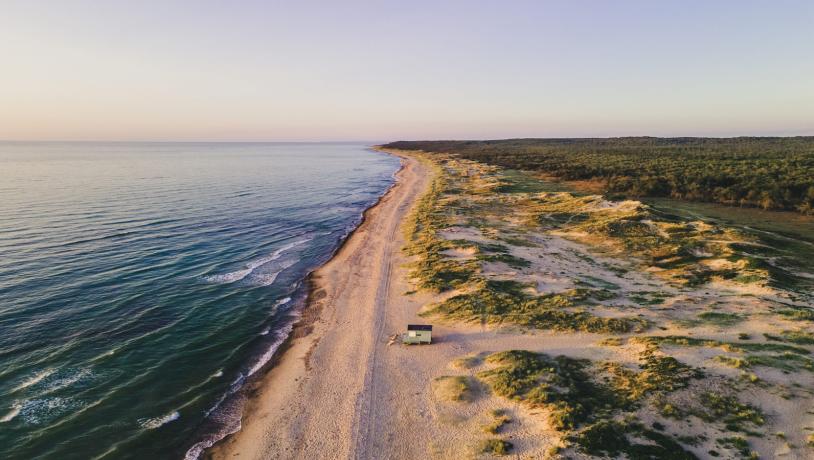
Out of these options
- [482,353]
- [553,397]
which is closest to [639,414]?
[553,397]

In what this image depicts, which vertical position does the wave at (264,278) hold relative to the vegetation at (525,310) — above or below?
below

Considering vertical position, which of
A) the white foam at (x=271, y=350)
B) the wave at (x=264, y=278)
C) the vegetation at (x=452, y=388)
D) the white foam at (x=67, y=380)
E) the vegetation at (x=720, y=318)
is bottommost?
the white foam at (x=271, y=350)

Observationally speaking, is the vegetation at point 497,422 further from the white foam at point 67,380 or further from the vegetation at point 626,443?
the white foam at point 67,380

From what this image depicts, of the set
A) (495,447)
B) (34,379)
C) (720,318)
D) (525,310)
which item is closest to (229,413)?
(34,379)

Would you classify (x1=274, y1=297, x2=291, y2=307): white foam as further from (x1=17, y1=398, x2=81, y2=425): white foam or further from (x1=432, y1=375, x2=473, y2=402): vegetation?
(x1=432, y1=375, x2=473, y2=402): vegetation

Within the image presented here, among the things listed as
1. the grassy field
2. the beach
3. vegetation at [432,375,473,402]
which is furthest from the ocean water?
the grassy field

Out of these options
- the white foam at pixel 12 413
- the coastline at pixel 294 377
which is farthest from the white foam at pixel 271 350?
the white foam at pixel 12 413
